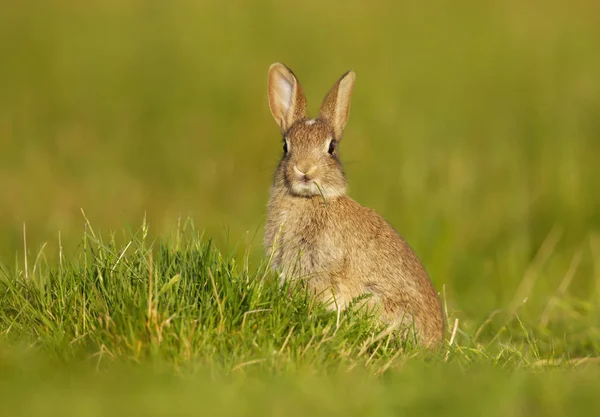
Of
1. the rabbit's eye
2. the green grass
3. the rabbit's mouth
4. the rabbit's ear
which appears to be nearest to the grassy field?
the green grass

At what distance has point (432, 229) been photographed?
8094mm

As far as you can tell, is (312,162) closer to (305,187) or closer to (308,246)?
(305,187)

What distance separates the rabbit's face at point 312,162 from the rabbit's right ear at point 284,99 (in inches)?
7.2

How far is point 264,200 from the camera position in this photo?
30.6ft

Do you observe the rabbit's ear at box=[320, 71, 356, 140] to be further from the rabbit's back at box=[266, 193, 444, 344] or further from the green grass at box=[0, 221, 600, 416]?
the green grass at box=[0, 221, 600, 416]

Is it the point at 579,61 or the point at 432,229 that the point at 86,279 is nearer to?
the point at 432,229

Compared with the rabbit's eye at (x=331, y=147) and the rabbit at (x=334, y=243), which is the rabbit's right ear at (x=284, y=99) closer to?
the rabbit at (x=334, y=243)

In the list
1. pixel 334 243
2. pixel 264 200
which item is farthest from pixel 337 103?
pixel 264 200

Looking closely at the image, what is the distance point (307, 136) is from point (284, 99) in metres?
0.53

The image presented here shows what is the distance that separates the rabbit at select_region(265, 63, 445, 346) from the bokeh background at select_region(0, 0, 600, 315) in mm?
936

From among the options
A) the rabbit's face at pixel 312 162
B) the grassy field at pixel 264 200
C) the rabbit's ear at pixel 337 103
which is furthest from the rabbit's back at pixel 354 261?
the rabbit's ear at pixel 337 103

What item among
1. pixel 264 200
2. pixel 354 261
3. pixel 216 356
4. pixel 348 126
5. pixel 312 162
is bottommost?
pixel 264 200

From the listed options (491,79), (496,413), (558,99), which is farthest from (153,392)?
(491,79)

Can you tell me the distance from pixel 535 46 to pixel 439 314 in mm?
A: 7353
